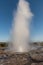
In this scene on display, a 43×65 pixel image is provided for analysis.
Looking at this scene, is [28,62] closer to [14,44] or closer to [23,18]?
[14,44]

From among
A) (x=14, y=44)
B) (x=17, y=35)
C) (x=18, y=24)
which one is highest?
(x=18, y=24)

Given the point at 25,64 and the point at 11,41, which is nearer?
the point at 25,64

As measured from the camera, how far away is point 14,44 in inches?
846

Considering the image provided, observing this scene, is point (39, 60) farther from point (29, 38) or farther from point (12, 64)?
point (29, 38)

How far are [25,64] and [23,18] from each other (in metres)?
15.3

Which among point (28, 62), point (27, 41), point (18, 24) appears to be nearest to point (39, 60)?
point (28, 62)

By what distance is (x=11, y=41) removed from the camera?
23.0 m

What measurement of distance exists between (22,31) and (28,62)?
13.3m

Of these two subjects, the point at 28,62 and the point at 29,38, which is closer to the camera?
the point at 28,62

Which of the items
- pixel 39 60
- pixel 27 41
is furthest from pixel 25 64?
pixel 27 41

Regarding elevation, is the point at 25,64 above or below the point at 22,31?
below

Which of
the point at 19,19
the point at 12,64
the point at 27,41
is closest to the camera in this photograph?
the point at 12,64

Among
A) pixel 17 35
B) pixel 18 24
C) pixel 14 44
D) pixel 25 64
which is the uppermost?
pixel 18 24

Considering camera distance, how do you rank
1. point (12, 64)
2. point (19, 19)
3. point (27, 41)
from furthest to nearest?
point (19, 19), point (27, 41), point (12, 64)
